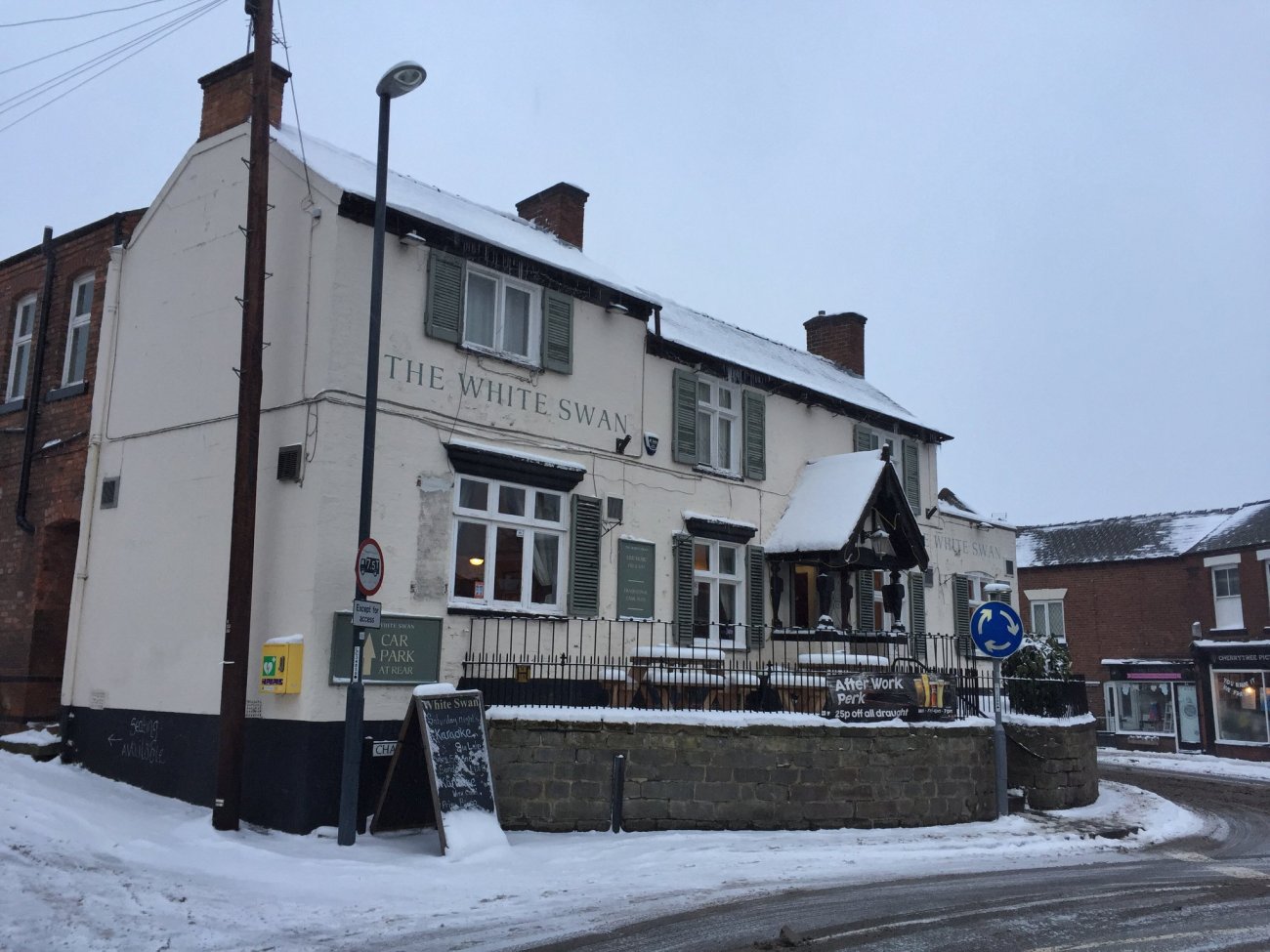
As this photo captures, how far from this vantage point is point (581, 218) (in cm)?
1969

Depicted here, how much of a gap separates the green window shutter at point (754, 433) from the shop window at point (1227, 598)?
21.7m

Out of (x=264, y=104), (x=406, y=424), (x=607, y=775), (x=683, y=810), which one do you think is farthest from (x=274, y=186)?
(x=683, y=810)

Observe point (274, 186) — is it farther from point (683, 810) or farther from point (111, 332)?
point (683, 810)

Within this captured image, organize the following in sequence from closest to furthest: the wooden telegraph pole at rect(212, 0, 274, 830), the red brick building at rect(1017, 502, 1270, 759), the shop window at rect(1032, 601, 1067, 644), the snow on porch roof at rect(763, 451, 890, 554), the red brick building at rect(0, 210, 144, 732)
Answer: the wooden telegraph pole at rect(212, 0, 274, 830), the red brick building at rect(0, 210, 144, 732), the snow on porch roof at rect(763, 451, 890, 554), the red brick building at rect(1017, 502, 1270, 759), the shop window at rect(1032, 601, 1067, 644)

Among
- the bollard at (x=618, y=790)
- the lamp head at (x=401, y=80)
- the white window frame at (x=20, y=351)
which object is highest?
the lamp head at (x=401, y=80)

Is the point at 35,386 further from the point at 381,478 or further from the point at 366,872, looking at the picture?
the point at 366,872

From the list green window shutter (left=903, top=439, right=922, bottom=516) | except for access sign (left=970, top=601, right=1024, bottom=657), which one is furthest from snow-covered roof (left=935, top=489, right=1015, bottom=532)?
except for access sign (left=970, top=601, right=1024, bottom=657)

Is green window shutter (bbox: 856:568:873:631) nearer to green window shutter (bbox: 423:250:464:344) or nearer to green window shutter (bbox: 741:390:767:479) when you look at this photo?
green window shutter (bbox: 741:390:767:479)

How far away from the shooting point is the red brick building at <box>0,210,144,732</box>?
15688 mm

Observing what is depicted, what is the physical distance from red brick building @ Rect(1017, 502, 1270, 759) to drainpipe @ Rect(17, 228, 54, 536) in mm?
32229

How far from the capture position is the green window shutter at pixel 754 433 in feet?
61.5

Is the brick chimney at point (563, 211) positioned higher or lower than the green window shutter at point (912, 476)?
higher

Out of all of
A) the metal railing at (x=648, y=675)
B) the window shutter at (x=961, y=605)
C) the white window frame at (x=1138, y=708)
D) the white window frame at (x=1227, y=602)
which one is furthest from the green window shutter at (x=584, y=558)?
the white window frame at (x=1138, y=708)

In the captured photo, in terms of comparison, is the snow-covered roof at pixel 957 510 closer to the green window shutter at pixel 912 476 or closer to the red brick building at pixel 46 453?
the green window shutter at pixel 912 476
